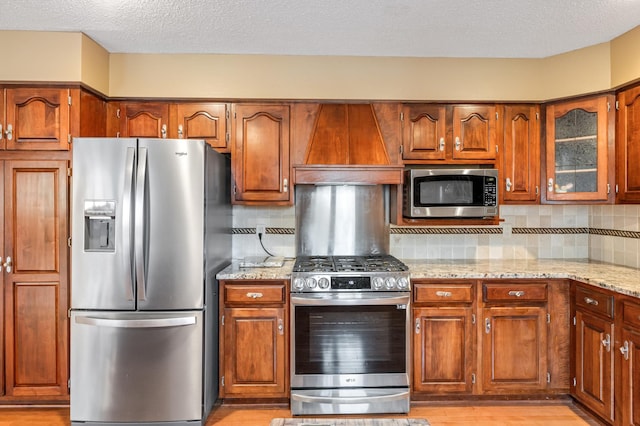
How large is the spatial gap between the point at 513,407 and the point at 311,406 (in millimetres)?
1443

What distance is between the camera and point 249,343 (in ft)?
9.61

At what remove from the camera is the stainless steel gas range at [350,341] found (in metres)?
2.85

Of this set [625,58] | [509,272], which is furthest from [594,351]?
[625,58]

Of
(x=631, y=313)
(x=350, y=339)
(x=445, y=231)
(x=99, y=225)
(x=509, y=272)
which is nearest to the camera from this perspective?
(x=631, y=313)

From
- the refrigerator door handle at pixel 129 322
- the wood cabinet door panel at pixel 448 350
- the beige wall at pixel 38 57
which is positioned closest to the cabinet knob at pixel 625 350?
the wood cabinet door panel at pixel 448 350

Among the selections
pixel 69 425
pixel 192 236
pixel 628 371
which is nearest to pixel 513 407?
pixel 628 371

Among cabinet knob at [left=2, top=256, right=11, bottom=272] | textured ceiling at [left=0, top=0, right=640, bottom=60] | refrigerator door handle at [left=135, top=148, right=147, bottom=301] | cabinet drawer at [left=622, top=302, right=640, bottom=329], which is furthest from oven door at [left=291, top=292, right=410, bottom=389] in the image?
cabinet knob at [left=2, top=256, right=11, bottom=272]

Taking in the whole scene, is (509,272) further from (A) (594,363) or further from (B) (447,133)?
(B) (447,133)

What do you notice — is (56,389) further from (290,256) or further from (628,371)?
(628,371)

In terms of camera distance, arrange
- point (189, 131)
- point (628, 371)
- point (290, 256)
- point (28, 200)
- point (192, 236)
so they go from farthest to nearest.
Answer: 1. point (290, 256)
2. point (189, 131)
3. point (28, 200)
4. point (192, 236)
5. point (628, 371)

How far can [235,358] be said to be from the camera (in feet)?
9.61

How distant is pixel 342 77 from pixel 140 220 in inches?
73.4

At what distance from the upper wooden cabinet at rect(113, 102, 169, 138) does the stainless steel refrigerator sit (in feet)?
2.38

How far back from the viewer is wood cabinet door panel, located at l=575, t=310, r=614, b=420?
2582mm
